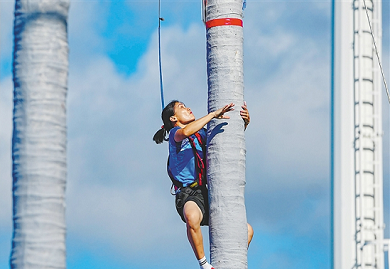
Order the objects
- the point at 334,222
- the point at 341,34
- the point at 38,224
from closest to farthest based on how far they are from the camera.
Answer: the point at 38,224, the point at 334,222, the point at 341,34

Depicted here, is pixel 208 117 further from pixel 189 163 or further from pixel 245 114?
pixel 189 163

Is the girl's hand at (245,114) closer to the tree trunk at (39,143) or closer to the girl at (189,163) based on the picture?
the girl at (189,163)

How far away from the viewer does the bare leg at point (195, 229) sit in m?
6.47

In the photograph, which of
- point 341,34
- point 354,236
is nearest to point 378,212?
point 354,236

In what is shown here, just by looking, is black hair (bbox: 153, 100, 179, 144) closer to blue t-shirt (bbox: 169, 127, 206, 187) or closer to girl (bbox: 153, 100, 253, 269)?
girl (bbox: 153, 100, 253, 269)

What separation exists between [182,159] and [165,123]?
0.69 meters

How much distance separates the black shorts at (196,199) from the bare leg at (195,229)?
0.23ft

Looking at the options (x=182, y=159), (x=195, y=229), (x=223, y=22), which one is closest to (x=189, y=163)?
(x=182, y=159)

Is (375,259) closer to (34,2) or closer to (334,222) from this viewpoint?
(334,222)

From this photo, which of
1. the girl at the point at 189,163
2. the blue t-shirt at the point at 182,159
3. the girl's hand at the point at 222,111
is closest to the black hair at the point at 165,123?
the girl at the point at 189,163

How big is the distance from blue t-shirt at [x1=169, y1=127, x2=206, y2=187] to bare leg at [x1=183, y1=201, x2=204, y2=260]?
49 cm

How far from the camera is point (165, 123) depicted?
7.61m

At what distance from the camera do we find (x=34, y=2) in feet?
14.0

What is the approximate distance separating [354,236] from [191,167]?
64.7 inches
